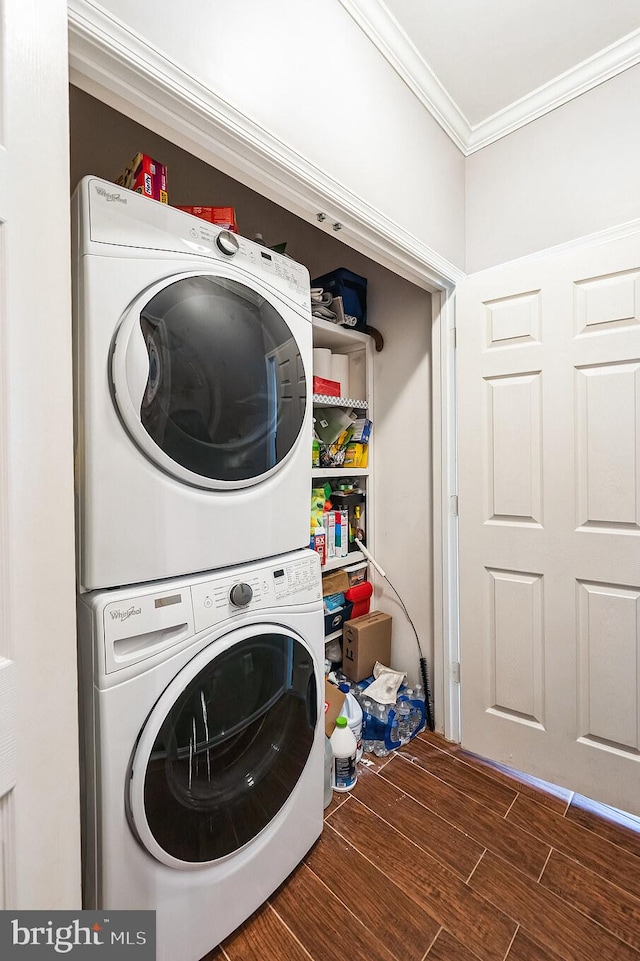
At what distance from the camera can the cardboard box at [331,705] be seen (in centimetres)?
167

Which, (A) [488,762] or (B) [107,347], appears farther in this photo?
A: (A) [488,762]

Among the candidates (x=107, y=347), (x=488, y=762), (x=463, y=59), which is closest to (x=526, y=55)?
(x=463, y=59)

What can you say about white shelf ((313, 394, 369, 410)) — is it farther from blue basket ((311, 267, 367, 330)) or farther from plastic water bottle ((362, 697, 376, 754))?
plastic water bottle ((362, 697, 376, 754))

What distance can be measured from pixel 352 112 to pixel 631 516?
152cm

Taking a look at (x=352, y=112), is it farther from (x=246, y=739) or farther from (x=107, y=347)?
(x=246, y=739)

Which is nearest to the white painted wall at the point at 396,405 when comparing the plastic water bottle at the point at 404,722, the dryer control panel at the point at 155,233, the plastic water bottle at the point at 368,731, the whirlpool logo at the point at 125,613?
the plastic water bottle at the point at 404,722

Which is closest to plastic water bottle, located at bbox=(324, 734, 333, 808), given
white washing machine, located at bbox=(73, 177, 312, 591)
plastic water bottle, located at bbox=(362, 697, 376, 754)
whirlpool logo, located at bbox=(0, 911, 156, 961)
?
plastic water bottle, located at bbox=(362, 697, 376, 754)

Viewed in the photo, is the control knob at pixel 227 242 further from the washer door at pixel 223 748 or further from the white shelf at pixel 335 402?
the washer door at pixel 223 748

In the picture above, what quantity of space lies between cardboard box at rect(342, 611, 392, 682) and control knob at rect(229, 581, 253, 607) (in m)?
1.01

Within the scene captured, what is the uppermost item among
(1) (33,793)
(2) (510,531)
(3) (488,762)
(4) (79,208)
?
(4) (79,208)

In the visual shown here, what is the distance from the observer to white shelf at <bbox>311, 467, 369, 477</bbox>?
1.82m

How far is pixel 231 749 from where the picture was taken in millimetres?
1020

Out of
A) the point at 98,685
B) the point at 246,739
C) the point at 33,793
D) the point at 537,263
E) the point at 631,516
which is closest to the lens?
the point at 33,793

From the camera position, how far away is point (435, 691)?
1.92m
